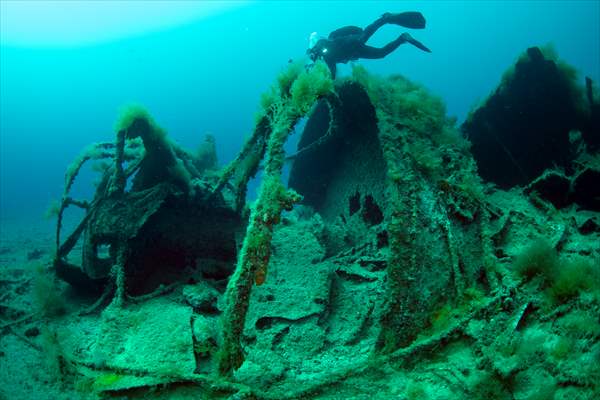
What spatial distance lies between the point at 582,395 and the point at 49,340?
473 cm

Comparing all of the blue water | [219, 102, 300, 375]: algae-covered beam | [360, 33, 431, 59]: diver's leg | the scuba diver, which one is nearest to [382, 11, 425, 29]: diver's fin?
the scuba diver

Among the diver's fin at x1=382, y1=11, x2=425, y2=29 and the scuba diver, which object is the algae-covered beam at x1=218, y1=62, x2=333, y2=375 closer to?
the scuba diver

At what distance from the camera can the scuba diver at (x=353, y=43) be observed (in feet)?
31.0

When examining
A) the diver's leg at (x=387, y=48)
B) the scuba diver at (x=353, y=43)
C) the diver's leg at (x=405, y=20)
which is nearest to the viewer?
the scuba diver at (x=353, y=43)

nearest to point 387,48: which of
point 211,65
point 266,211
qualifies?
point 266,211

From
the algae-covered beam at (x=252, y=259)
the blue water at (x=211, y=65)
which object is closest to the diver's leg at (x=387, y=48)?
the algae-covered beam at (x=252, y=259)

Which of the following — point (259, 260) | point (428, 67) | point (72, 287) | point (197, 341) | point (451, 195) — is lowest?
point (72, 287)

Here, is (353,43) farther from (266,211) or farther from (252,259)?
(252,259)

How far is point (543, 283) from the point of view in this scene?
3.26 meters

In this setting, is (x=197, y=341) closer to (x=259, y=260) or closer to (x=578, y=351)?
(x=259, y=260)

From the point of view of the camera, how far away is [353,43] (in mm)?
9688

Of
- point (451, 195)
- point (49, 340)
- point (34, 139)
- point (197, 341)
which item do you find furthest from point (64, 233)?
point (34, 139)

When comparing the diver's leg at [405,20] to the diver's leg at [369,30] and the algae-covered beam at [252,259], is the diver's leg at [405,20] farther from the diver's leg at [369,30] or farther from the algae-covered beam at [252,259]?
the algae-covered beam at [252,259]

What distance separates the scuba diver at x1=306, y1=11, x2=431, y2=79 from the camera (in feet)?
31.0
